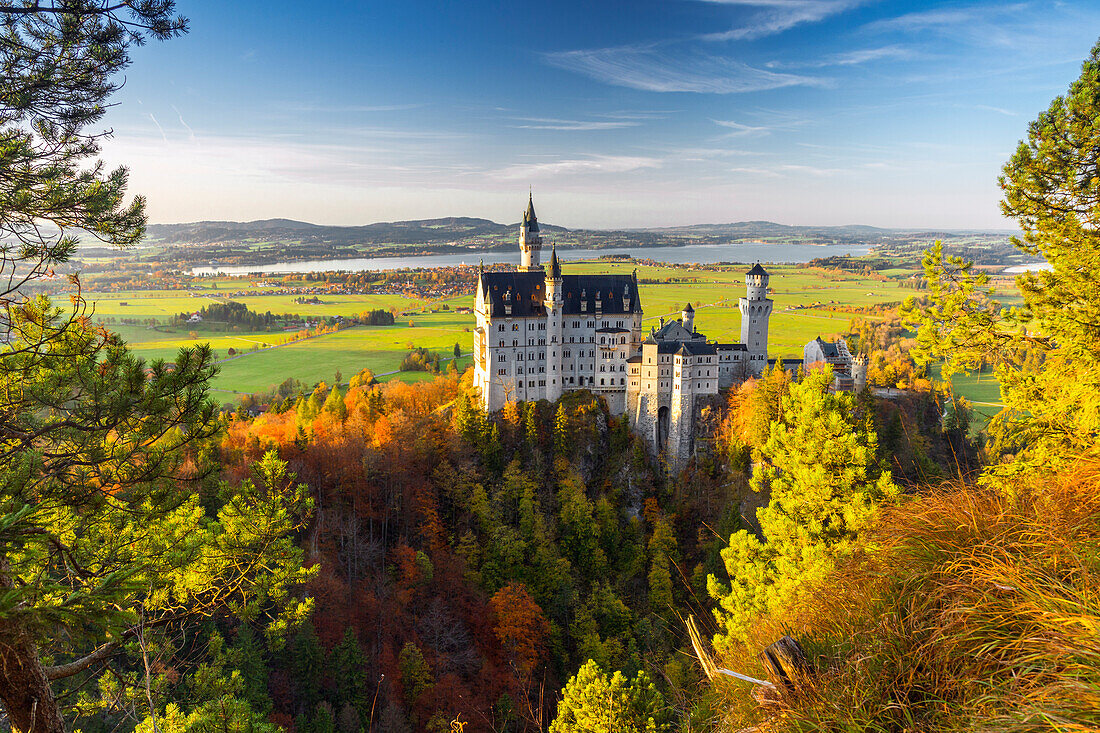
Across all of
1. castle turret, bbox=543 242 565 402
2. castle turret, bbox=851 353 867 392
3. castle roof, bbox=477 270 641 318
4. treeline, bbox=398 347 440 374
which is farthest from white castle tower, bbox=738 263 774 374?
treeline, bbox=398 347 440 374

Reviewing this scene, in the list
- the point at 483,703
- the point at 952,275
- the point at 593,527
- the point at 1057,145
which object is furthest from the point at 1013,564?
the point at 593,527

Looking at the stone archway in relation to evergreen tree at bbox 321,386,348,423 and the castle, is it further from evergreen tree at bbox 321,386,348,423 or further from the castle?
evergreen tree at bbox 321,386,348,423

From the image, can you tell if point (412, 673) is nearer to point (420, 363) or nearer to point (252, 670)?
point (252, 670)

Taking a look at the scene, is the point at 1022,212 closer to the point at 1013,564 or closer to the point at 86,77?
the point at 1013,564

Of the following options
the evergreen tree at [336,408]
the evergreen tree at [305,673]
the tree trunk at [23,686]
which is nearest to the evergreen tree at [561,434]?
the evergreen tree at [336,408]

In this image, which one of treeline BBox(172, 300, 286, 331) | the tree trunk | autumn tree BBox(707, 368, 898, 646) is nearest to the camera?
the tree trunk

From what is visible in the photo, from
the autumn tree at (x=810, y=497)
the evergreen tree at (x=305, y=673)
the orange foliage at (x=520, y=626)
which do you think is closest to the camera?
the autumn tree at (x=810, y=497)

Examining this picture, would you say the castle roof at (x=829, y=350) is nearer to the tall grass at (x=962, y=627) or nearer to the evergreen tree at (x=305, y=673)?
the evergreen tree at (x=305, y=673)
